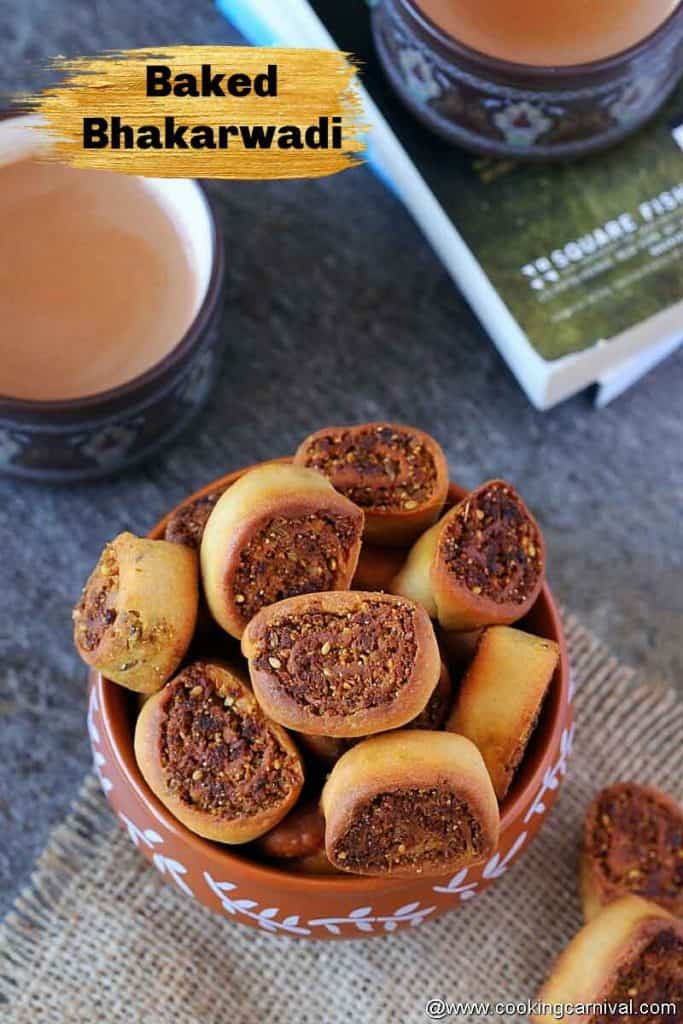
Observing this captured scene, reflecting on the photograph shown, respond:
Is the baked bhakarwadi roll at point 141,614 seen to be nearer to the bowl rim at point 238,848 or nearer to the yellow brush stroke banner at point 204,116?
the bowl rim at point 238,848

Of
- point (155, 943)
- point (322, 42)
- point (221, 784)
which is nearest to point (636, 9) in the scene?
point (322, 42)

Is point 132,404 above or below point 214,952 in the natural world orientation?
above

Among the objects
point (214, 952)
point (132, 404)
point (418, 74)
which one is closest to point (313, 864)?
point (214, 952)

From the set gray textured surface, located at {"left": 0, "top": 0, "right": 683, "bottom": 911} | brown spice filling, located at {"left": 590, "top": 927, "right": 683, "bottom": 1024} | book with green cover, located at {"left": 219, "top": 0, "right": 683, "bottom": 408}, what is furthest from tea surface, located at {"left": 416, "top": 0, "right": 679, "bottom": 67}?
brown spice filling, located at {"left": 590, "top": 927, "right": 683, "bottom": 1024}

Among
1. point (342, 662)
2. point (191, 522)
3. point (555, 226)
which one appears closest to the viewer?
point (342, 662)

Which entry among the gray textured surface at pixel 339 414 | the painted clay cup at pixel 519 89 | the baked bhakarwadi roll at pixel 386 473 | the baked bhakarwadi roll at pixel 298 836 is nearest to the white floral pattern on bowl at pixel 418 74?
the painted clay cup at pixel 519 89

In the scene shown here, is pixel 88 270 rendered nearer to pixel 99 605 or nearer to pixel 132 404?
pixel 132 404

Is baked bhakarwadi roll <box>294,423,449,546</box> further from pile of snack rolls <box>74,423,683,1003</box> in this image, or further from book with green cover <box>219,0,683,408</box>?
book with green cover <box>219,0,683,408</box>
